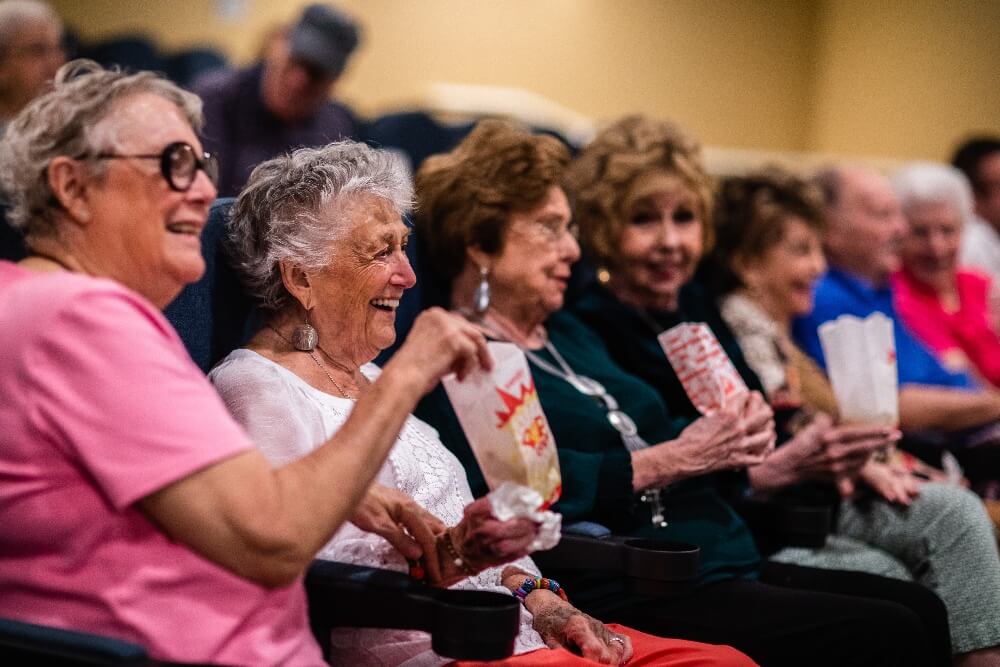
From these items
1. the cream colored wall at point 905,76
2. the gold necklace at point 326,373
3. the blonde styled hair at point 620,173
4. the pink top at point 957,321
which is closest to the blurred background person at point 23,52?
the blonde styled hair at point 620,173

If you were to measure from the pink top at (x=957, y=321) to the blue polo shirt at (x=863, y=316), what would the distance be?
10 centimetres

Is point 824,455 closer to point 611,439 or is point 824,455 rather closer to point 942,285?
point 611,439

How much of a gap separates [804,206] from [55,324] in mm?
2423

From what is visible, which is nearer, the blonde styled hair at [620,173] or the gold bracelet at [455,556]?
the gold bracelet at [455,556]

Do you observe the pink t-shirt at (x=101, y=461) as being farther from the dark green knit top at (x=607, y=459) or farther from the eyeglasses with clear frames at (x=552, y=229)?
the eyeglasses with clear frames at (x=552, y=229)

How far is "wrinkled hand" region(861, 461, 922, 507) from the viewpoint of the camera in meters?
2.59

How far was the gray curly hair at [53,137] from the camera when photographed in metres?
1.26

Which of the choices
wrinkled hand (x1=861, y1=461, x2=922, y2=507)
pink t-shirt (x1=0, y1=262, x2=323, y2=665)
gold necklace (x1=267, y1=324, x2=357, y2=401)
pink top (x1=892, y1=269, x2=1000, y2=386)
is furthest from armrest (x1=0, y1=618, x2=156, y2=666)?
pink top (x1=892, y1=269, x2=1000, y2=386)

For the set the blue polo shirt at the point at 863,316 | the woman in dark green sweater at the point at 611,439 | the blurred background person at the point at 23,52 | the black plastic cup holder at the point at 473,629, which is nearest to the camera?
the black plastic cup holder at the point at 473,629

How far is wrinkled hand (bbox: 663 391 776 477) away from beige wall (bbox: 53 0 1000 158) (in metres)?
3.83

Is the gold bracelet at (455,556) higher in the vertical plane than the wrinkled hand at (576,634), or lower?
higher

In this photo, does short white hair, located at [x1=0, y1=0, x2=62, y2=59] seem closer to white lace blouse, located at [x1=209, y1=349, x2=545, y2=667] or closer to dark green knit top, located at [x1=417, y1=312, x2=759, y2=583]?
dark green knit top, located at [x1=417, y1=312, x2=759, y2=583]

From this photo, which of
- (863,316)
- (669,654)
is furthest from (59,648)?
(863,316)

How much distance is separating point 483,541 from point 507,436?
0.15 meters
